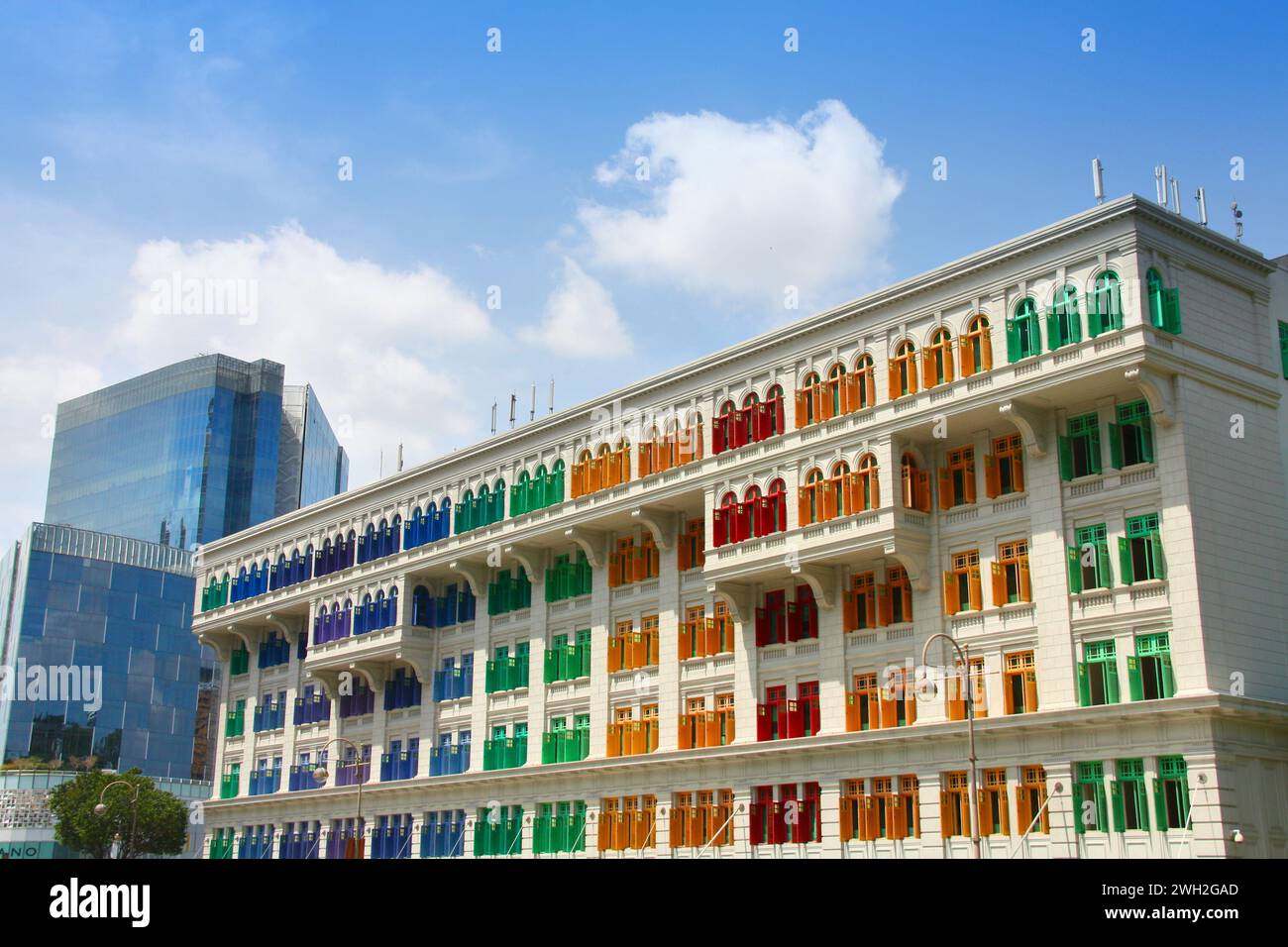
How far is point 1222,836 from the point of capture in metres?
31.4

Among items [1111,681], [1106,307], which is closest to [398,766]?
[1111,681]

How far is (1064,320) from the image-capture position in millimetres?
36406

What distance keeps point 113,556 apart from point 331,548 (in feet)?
285

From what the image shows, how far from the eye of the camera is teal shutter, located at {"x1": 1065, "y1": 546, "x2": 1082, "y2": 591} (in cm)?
3562

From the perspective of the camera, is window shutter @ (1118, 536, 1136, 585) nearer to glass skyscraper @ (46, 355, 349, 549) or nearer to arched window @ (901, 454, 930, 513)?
arched window @ (901, 454, 930, 513)

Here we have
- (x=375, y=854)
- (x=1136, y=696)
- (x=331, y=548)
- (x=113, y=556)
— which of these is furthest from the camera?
(x=113, y=556)

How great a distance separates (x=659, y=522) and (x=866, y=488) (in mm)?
9930

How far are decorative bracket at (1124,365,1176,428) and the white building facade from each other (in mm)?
87

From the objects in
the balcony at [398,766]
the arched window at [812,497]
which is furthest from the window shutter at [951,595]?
the balcony at [398,766]

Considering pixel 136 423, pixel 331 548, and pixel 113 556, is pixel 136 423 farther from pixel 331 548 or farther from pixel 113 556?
pixel 331 548

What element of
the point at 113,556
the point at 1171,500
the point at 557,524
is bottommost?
the point at 1171,500

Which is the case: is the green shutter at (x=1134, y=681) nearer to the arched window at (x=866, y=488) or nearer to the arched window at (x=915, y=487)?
the arched window at (x=915, y=487)

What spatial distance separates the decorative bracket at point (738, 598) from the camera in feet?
144
